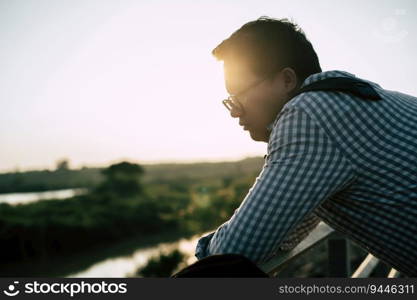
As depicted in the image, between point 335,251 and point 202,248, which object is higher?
point 202,248

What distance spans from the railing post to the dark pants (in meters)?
1.10

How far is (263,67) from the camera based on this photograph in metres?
1.07

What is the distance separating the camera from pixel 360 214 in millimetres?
936

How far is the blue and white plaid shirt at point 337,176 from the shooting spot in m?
0.79

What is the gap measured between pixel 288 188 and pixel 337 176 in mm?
124

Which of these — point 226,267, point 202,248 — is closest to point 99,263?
point 202,248

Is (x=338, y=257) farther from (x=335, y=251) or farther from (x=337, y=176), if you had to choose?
(x=337, y=176)

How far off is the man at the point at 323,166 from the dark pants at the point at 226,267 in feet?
0.15

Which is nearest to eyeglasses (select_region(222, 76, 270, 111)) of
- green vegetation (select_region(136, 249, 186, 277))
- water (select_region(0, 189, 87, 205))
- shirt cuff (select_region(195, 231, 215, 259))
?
shirt cuff (select_region(195, 231, 215, 259))

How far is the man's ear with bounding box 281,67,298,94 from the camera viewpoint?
3.53 ft

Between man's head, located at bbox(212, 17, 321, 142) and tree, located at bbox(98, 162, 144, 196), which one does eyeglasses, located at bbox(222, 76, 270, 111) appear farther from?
tree, located at bbox(98, 162, 144, 196)

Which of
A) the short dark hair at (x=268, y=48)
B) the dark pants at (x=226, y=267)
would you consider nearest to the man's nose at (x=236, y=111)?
the short dark hair at (x=268, y=48)

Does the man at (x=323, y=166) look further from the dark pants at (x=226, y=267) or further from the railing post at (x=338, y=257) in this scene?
the railing post at (x=338, y=257)

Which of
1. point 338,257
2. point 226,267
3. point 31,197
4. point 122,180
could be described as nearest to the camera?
point 226,267
